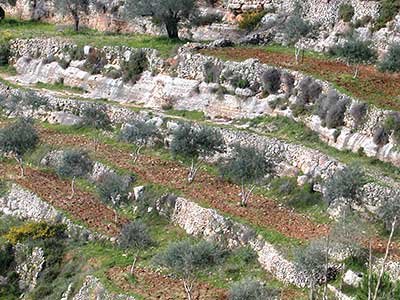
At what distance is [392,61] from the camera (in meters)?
→ 58.5

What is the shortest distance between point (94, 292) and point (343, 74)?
27109 mm

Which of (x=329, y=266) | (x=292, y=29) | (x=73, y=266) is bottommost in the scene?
(x=73, y=266)

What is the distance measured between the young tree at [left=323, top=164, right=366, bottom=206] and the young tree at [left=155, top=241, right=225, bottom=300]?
25.3 feet

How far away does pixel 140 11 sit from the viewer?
254 ft

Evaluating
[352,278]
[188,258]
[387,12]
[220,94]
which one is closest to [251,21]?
[387,12]

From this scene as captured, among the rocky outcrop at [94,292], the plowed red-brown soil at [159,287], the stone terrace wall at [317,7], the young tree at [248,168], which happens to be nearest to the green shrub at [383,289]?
the plowed red-brown soil at [159,287]

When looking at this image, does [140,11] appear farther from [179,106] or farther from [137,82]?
[179,106]

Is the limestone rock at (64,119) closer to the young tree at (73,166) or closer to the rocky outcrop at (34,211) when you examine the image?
the young tree at (73,166)

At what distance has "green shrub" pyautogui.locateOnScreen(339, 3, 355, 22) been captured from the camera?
7144 centimetres

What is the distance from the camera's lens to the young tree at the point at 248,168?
163ft

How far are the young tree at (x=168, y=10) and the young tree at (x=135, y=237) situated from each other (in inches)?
1312

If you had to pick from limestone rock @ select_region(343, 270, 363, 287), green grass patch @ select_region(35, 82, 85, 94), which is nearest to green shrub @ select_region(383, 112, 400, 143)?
limestone rock @ select_region(343, 270, 363, 287)

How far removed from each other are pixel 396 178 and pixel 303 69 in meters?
18.0

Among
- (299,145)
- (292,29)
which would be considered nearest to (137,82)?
(292,29)
